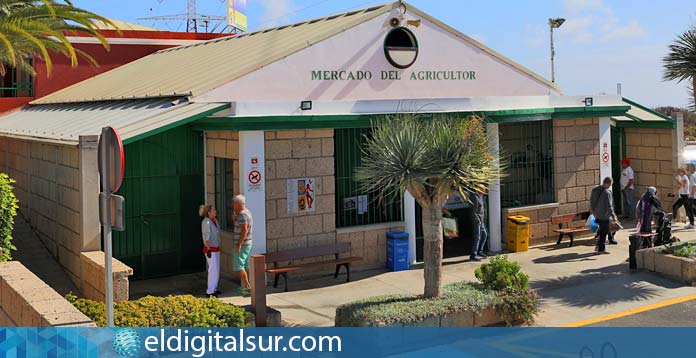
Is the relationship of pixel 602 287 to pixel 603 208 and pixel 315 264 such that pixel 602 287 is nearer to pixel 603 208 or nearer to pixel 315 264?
pixel 603 208

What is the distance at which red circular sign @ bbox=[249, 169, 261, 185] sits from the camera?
13.9m

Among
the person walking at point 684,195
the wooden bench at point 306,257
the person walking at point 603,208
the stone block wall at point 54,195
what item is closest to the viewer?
the stone block wall at point 54,195

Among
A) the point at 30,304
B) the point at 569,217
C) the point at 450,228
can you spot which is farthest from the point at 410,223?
the point at 30,304

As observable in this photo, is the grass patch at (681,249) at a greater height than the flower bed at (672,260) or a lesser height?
greater

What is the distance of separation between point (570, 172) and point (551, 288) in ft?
17.2

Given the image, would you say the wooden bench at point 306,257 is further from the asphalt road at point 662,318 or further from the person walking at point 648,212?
the person walking at point 648,212

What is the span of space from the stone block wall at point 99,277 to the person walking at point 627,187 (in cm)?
1406

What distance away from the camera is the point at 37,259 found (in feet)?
47.2

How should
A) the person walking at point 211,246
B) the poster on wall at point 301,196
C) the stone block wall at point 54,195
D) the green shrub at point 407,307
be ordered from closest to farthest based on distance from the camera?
the green shrub at point 407,307 < the stone block wall at point 54,195 < the person walking at point 211,246 < the poster on wall at point 301,196

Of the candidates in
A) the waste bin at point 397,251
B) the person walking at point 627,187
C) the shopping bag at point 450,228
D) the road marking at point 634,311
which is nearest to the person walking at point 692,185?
the person walking at point 627,187

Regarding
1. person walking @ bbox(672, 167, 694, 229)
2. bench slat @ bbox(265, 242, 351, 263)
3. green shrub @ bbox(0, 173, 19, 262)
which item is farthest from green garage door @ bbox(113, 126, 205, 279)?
person walking @ bbox(672, 167, 694, 229)

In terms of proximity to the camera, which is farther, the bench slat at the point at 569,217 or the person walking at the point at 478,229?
the bench slat at the point at 569,217

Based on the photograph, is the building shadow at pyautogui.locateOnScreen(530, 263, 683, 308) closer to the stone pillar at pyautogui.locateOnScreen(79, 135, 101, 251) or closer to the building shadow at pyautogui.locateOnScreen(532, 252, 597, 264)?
the building shadow at pyautogui.locateOnScreen(532, 252, 597, 264)

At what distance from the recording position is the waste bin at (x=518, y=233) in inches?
661
